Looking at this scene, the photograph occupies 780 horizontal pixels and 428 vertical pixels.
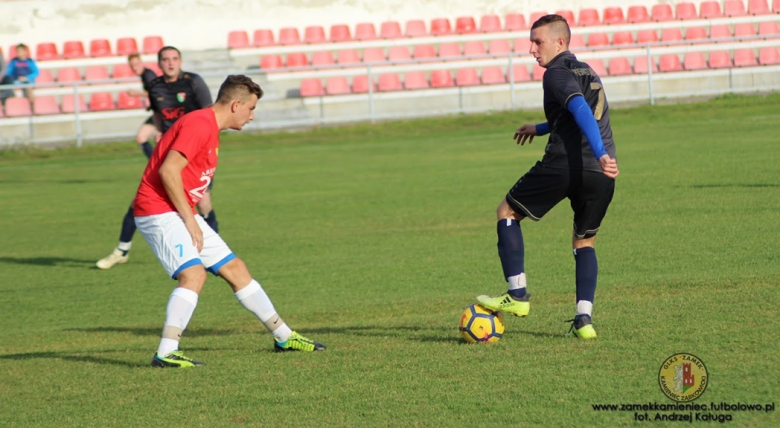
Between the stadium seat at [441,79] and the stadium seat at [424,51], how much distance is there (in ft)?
5.74

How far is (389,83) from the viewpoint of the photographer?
2892 cm

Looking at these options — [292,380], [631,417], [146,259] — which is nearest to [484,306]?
[292,380]

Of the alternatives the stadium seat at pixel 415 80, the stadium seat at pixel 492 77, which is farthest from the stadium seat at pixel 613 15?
the stadium seat at pixel 415 80

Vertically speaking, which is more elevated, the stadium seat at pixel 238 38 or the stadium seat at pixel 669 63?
the stadium seat at pixel 238 38

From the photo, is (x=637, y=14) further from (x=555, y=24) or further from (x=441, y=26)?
(x=555, y=24)

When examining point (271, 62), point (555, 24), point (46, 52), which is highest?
point (46, 52)

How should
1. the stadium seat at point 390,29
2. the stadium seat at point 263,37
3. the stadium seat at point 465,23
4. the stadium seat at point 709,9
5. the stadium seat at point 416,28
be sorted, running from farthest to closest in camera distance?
the stadium seat at point 709,9, the stadium seat at point 465,23, the stadium seat at point 416,28, the stadium seat at point 390,29, the stadium seat at point 263,37

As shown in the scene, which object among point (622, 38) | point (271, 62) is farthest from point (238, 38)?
point (622, 38)

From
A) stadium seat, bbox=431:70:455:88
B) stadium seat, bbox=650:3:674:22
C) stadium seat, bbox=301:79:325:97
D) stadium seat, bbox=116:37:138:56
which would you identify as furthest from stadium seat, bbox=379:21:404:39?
stadium seat, bbox=650:3:674:22

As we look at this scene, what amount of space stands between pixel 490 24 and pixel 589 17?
3599mm

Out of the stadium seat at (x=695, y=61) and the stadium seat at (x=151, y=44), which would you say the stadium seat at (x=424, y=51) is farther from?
the stadium seat at (x=151, y=44)

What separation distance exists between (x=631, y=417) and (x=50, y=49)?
28688 mm

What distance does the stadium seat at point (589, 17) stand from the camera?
34.2 meters

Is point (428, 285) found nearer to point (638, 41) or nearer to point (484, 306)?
point (484, 306)
